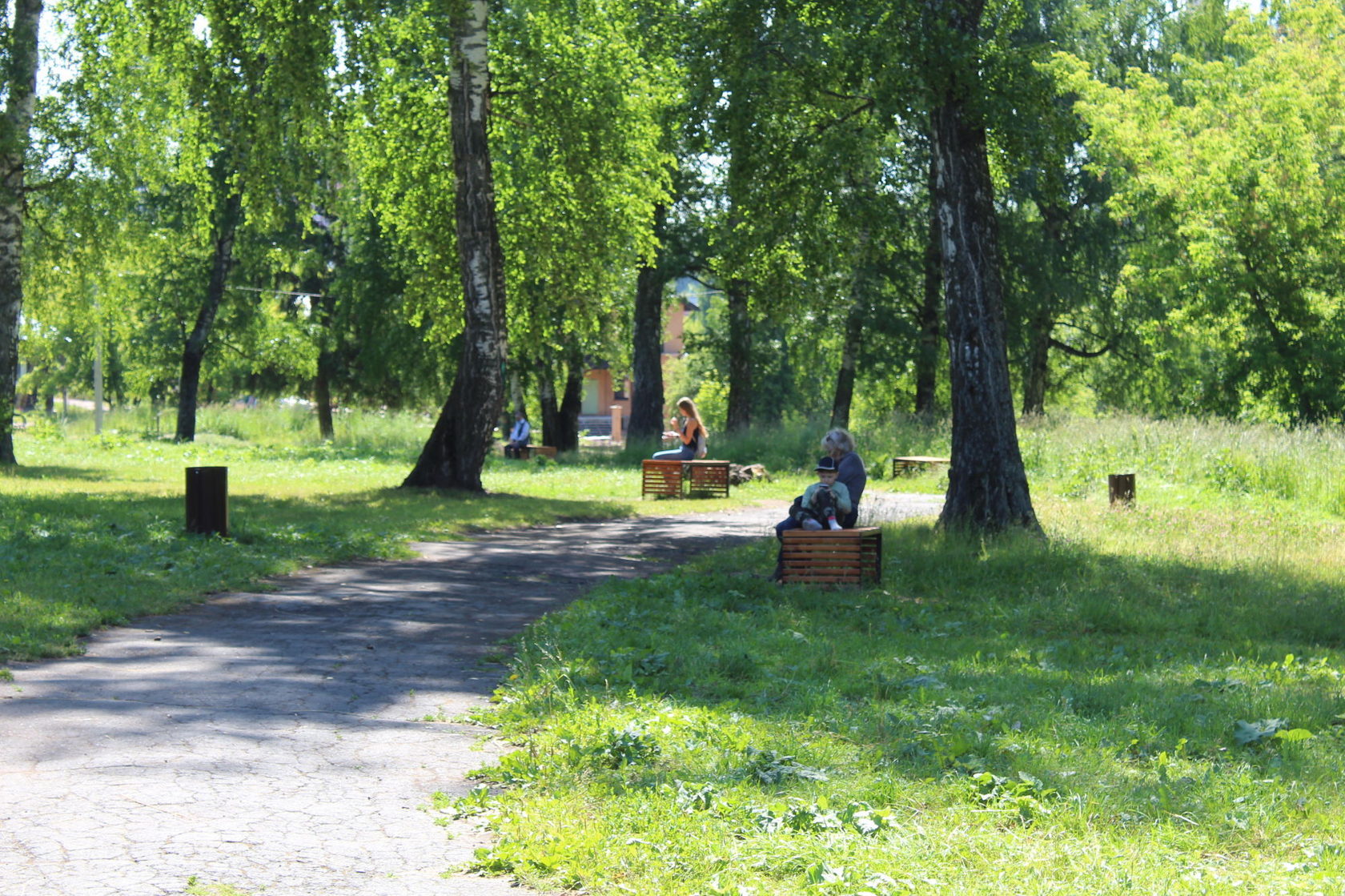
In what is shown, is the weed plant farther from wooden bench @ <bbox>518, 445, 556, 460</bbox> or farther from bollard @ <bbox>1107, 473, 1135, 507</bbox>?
wooden bench @ <bbox>518, 445, 556, 460</bbox>

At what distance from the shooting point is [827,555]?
12.1 metres

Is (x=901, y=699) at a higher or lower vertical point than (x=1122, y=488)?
lower

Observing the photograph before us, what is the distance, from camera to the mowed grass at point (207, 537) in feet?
33.1

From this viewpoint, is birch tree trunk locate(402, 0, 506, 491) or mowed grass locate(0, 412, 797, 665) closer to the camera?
mowed grass locate(0, 412, 797, 665)

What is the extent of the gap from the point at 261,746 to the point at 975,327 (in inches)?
403

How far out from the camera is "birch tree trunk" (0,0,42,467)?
2244 centimetres

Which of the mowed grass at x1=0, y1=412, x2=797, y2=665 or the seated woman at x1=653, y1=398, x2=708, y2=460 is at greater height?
the seated woman at x1=653, y1=398, x2=708, y2=460

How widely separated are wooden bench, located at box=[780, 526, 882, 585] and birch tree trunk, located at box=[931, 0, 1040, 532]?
2935 millimetres

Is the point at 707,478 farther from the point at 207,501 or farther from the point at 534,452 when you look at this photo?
the point at 534,452

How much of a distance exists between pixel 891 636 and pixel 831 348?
38.7 metres

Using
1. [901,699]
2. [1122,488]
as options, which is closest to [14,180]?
[1122,488]

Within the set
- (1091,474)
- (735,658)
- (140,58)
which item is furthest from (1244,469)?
(140,58)

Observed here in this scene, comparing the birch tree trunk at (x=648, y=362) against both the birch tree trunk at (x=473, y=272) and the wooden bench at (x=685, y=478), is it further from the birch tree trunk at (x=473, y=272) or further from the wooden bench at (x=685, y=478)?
the birch tree trunk at (x=473, y=272)

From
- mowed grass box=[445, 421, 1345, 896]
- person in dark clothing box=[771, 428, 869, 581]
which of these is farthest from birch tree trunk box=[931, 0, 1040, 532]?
person in dark clothing box=[771, 428, 869, 581]
